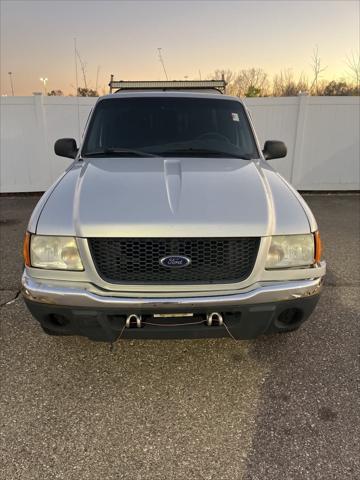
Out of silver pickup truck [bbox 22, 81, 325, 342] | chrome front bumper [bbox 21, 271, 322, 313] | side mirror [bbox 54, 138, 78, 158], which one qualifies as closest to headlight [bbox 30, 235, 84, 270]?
silver pickup truck [bbox 22, 81, 325, 342]

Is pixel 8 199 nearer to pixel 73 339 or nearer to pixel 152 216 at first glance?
pixel 73 339

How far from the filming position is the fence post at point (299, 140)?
30.2ft

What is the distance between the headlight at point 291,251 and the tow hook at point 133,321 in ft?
2.77

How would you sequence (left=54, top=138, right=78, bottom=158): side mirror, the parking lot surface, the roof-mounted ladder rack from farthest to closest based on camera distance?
the roof-mounted ladder rack
(left=54, top=138, right=78, bottom=158): side mirror
the parking lot surface

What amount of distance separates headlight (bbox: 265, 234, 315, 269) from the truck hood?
0.17 ft

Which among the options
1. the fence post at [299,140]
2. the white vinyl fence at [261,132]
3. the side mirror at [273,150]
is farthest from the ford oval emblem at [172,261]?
the fence post at [299,140]

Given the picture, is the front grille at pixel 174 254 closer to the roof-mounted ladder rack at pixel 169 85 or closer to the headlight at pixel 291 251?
the headlight at pixel 291 251

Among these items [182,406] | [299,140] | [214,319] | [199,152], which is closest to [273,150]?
[199,152]

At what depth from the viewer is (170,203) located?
7.91 feet

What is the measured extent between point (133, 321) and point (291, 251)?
3.50 ft

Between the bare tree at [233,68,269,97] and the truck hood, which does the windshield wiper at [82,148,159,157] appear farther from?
the bare tree at [233,68,269,97]

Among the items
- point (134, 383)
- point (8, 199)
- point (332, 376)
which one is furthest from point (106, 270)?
point (8, 199)

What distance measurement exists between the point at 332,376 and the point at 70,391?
1.83 m

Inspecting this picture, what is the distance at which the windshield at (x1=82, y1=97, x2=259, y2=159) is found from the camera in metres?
3.42
